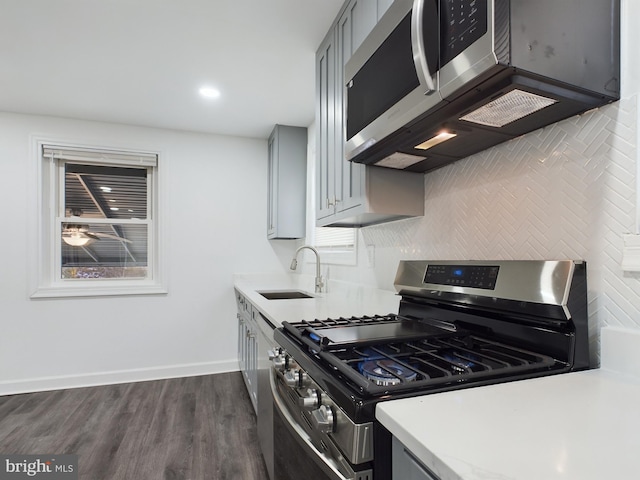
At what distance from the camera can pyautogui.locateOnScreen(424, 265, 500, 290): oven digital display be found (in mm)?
1027

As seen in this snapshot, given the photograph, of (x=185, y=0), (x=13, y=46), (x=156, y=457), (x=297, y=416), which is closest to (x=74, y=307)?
(x=156, y=457)

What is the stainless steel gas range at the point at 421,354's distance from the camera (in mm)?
667

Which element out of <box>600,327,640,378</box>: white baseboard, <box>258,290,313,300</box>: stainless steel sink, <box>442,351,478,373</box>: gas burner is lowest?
<box>258,290,313,300</box>: stainless steel sink

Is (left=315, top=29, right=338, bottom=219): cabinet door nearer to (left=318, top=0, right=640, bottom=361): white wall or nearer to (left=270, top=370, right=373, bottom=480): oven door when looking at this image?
(left=318, top=0, right=640, bottom=361): white wall

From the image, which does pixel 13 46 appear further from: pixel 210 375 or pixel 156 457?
pixel 210 375

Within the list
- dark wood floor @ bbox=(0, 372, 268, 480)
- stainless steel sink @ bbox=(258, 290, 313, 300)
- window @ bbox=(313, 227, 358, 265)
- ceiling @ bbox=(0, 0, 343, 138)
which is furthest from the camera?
stainless steel sink @ bbox=(258, 290, 313, 300)

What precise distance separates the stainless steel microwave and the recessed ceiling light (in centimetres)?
171

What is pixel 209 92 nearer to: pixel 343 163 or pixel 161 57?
pixel 161 57

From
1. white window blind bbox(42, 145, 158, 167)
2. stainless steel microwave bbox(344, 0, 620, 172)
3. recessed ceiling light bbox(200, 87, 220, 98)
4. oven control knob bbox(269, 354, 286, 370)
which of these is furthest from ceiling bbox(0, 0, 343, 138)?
oven control knob bbox(269, 354, 286, 370)

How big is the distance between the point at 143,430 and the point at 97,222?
6.64ft

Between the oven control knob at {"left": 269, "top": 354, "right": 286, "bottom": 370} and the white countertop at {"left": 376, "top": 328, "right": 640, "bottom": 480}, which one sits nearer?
the white countertop at {"left": 376, "top": 328, "right": 640, "bottom": 480}

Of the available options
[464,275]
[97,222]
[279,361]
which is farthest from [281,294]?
[97,222]

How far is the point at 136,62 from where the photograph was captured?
85.9 inches

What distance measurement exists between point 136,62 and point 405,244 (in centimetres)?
200
